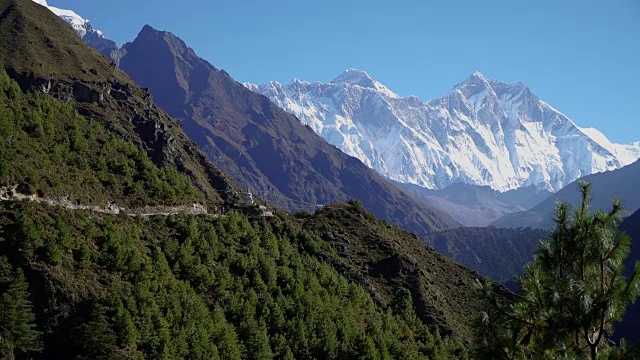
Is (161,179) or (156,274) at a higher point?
(161,179)

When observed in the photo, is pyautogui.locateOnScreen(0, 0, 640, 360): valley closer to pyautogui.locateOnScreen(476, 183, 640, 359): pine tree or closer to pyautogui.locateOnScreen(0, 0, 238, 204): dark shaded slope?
pyautogui.locateOnScreen(476, 183, 640, 359): pine tree

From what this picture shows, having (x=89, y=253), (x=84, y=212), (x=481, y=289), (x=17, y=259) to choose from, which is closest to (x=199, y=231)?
(x=84, y=212)

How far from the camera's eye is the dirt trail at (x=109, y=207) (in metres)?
60.7

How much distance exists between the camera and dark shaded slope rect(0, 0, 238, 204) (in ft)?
460

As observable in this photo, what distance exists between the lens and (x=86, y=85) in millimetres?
146375

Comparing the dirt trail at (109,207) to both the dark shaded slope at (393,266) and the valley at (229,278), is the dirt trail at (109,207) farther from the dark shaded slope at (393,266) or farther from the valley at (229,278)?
the dark shaded slope at (393,266)

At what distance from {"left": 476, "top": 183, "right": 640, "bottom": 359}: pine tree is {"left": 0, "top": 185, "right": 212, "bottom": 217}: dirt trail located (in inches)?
2174

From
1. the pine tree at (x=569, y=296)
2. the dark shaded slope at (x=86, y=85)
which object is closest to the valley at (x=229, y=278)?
the pine tree at (x=569, y=296)

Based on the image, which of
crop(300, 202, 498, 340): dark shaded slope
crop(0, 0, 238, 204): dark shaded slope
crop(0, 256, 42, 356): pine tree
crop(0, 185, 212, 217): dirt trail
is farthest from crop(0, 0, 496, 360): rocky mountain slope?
crop(0, 0, 238, 204): dark shaded slope

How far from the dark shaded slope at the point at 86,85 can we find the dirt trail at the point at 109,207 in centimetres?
4412

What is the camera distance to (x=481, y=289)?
63.8 feet

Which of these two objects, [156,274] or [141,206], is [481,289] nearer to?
[156,274]

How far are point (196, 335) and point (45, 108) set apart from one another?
1833 inches

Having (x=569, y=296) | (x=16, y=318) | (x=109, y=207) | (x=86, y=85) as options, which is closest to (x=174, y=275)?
(x=109, y=207)
